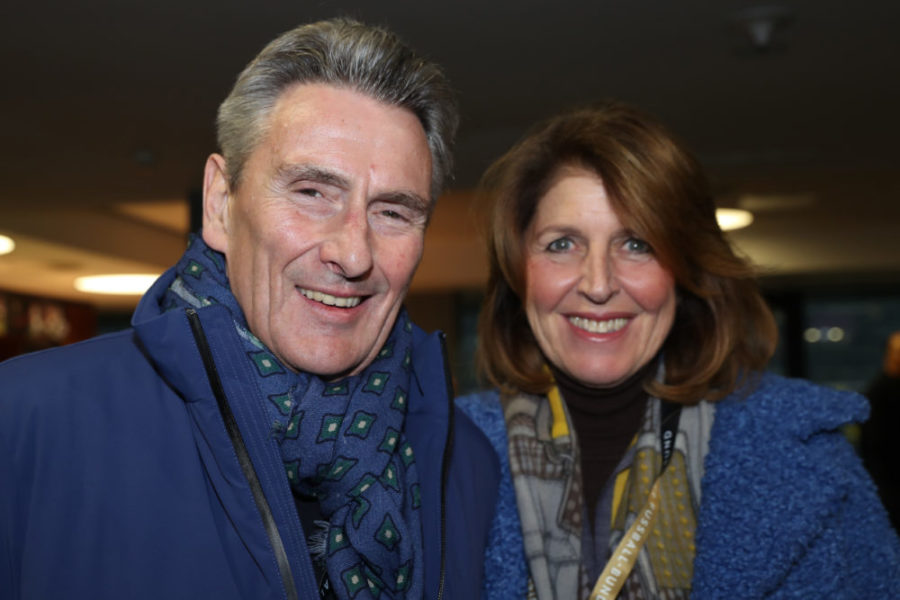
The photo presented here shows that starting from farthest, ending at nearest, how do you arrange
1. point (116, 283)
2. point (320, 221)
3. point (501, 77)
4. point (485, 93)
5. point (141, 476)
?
point (116, 283) → point (485, 93) → point (501, 77) → point (320, 221) → point (141, 476)

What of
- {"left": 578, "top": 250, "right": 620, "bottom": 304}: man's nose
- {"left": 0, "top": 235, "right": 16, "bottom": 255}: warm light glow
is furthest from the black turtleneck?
{"left": 0, "top": 235, "right": 16, "bottom": 255}: warm light glow

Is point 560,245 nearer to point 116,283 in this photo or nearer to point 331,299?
point 331,299

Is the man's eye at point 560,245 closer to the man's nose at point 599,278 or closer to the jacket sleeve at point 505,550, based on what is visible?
the man's nose at point 599,278

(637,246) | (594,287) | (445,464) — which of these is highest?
(637,246)

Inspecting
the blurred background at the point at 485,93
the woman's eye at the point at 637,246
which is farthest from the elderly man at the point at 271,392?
the blurred background at the point at 485,93

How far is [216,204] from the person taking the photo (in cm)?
157

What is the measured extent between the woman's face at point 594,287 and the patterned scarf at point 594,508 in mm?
163

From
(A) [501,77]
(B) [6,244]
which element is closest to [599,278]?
(A) [501,77]

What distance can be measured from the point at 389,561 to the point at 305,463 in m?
0.23

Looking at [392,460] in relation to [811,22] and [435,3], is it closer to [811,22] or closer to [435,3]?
[435,3]

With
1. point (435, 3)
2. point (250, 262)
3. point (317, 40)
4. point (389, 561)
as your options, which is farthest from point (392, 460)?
point (435, 3)

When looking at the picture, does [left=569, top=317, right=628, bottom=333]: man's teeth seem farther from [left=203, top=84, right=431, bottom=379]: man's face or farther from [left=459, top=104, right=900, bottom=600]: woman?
[left=203, top=84, right=431, bottom=379]: man's face

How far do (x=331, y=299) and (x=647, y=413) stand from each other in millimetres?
932

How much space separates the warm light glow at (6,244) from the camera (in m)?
7.83
